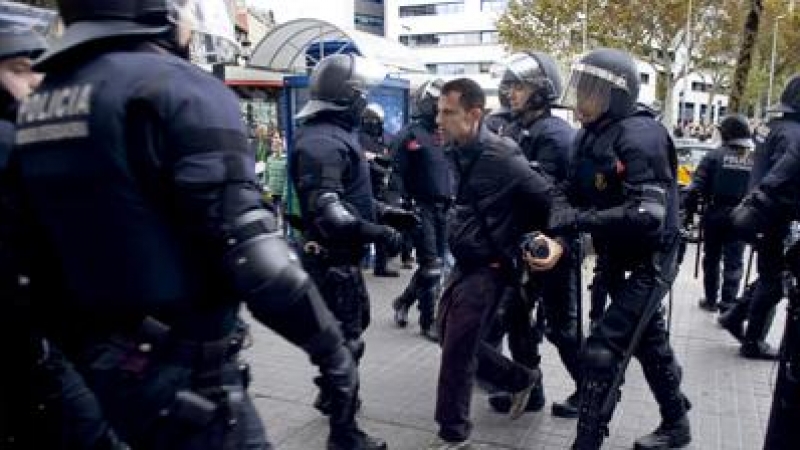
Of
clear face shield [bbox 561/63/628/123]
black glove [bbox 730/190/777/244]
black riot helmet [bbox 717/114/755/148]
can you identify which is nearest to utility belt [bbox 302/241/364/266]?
clear face shield [bbox 561/63/628/123]

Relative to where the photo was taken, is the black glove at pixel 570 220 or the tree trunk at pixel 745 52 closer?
the black glove at pixel 570 220

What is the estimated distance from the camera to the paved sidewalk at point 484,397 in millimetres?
4184

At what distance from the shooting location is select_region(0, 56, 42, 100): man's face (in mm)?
2611

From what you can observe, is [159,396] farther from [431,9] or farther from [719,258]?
[431,9]

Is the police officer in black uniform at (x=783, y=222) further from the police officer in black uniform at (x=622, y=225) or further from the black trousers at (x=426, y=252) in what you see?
the black trousers at (x=426, y=252)

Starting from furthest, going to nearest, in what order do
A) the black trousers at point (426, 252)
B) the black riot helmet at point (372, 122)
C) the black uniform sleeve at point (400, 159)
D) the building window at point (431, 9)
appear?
the building window at point (431, 9), the black riot helmet at point (372, 122), the black uniform sleeve at point (400, 159), the black trousers at point (426, 252)

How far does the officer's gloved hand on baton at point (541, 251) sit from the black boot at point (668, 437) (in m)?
1.17

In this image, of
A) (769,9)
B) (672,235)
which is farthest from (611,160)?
(769,9)

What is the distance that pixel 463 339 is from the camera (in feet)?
12.0

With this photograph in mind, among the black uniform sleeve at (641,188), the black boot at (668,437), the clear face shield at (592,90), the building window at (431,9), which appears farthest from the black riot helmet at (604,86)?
the building window at (431,9)

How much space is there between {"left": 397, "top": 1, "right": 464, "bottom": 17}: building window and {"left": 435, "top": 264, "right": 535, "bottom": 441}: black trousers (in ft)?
226

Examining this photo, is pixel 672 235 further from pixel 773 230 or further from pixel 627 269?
pixel 773 230

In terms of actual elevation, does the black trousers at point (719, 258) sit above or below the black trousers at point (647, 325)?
below

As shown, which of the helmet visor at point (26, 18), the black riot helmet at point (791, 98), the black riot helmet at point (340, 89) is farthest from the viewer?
the black riot helmet at point (791, 98)
